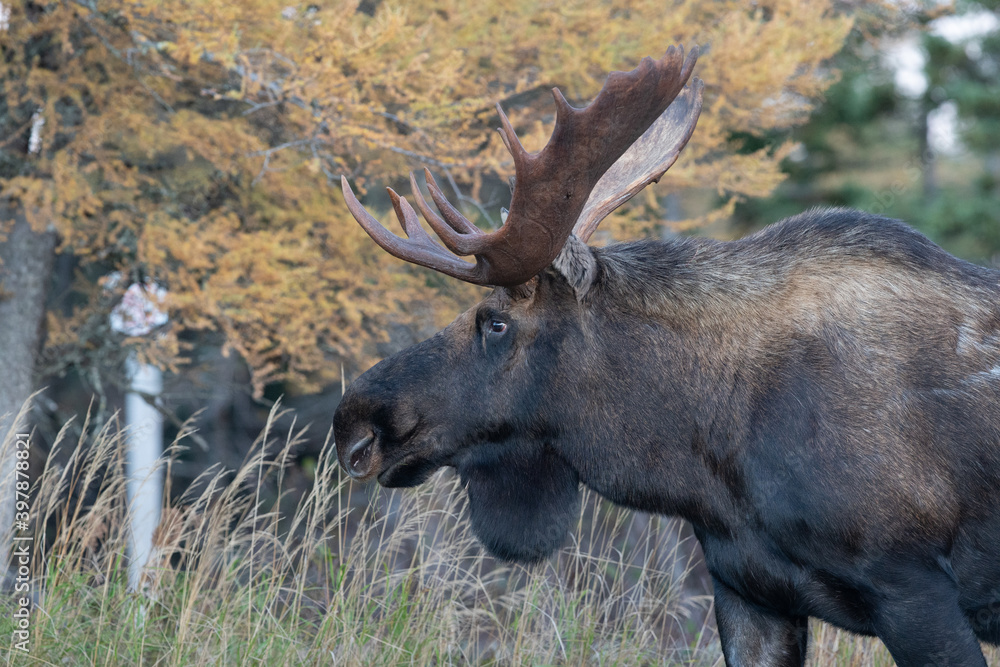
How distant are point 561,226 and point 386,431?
2.97 feet

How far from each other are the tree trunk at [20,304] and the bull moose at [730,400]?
3.40 m

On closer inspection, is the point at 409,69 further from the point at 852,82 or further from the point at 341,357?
the point at 852,82

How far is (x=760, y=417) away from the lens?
294 centimetres

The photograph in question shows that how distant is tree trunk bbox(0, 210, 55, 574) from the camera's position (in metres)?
5.72

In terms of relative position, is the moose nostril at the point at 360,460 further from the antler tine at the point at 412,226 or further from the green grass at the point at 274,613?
the antler tine at the point at 412,226

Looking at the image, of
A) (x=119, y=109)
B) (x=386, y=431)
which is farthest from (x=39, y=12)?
(x=386, y=431)

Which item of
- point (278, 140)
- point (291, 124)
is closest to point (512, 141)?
point (291, 124)

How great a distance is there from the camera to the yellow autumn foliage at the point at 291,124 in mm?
4875

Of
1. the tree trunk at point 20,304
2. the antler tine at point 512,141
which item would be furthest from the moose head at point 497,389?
the tree trunk at point 20,304

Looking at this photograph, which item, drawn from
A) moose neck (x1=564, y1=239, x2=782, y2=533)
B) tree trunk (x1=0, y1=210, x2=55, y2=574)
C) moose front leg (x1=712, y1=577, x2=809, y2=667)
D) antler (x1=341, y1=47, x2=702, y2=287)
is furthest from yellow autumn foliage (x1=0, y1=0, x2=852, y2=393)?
moose front leg (x1=712, y1=577, x2=809, y2=667)

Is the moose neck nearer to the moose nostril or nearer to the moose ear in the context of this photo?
the moose ear

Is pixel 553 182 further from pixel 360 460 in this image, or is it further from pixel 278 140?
pixel 278 140

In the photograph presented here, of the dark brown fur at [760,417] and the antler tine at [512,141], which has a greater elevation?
the antler tine at [512,141]

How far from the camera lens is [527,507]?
3.41 meters
